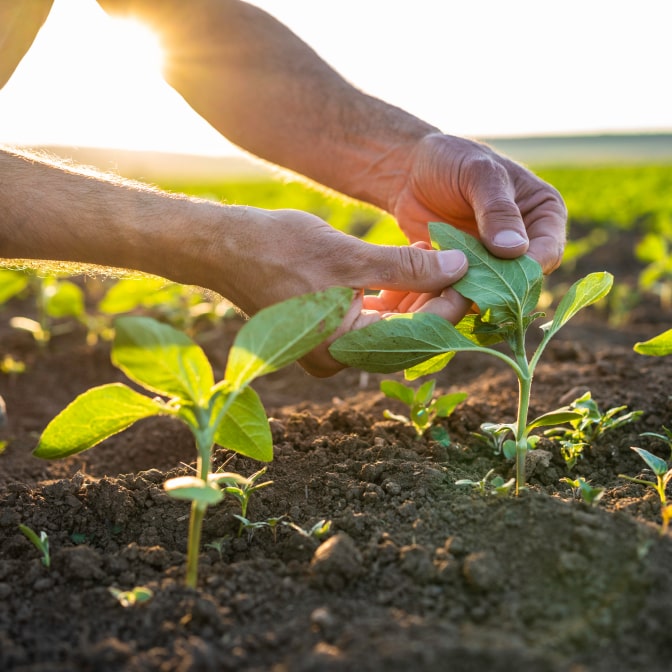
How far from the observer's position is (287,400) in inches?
125

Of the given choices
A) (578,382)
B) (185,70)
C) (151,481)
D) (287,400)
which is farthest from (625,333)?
(151,481)

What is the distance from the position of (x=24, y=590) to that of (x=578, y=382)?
2.04m

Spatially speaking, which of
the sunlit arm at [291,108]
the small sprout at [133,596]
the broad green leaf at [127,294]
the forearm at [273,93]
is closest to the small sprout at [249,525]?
the small sprout at [133,596]

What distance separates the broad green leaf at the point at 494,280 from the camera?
1.74 m

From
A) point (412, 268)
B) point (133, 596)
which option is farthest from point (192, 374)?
point (412, 268)

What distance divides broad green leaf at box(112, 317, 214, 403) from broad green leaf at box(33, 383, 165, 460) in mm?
65

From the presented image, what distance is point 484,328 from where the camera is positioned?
181cm

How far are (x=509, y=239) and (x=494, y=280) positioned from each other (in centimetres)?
16

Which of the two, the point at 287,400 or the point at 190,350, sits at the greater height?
the point at 190,350

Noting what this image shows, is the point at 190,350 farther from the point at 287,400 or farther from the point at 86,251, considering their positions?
the point at 287,400

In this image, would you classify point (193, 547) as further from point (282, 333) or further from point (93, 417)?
point (282, 333)

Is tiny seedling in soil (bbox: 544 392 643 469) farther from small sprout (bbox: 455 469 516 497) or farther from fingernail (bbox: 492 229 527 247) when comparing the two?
fingernail (bbox: 492 229 527 247)

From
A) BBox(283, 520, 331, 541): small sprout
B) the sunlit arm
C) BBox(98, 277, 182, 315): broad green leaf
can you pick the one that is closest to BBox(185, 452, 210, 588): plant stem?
BBox(283, 520, 331, 541): small sprout

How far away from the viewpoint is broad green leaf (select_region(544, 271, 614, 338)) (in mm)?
1720
